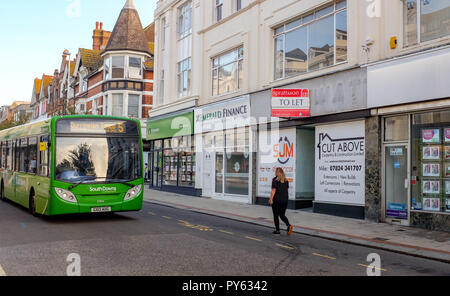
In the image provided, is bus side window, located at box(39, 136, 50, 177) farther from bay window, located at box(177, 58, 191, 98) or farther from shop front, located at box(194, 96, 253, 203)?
bay window, located at box(177, 58, 191, 98)

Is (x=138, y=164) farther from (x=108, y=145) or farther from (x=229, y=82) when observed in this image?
(x=229, y=82)

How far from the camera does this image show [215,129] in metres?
20.8

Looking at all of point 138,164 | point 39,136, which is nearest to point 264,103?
point 138,164

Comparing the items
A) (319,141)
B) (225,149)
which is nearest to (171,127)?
(225,149)

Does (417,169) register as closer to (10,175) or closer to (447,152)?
(447,152)

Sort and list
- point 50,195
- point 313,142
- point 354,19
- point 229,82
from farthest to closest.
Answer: point 229,82 < point 313,142 < point 354,19 < point 50,195

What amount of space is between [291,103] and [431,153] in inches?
196

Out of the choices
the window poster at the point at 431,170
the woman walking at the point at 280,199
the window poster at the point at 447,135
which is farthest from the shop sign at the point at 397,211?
the woman walking at the point at 280,199

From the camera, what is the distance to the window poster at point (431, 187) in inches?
451

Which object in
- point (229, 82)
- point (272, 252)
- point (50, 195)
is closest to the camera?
point (272, 252)

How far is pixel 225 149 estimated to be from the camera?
812 inches

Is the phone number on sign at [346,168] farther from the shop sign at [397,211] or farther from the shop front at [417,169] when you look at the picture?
the shop sign at [397,211]

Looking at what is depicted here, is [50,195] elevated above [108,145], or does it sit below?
below

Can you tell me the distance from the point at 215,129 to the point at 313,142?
18.3 feet
